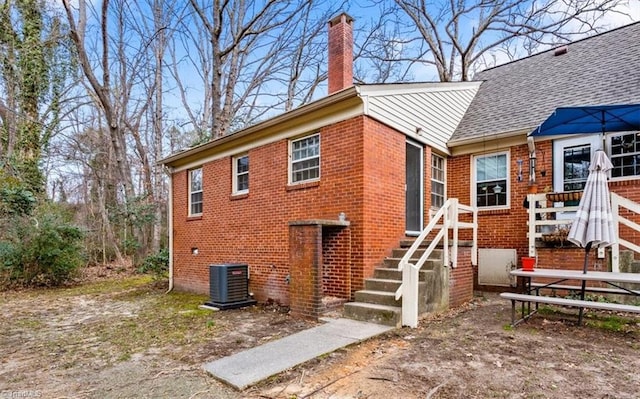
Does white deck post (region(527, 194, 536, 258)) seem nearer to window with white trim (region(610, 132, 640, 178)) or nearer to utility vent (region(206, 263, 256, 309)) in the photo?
window with white trim (region(610, 132, 640, 178))

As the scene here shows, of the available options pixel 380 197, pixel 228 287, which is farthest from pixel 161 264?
pixel 380 197

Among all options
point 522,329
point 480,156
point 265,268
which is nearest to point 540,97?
point 480,156

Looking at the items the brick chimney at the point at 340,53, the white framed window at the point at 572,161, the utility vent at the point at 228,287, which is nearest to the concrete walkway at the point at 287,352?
the utility vent at the point at 228,287

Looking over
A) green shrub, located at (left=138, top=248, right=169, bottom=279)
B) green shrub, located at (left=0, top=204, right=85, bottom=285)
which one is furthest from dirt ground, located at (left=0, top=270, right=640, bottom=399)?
green shrub, located at (left=0, top=204, right=85, bottom=285)

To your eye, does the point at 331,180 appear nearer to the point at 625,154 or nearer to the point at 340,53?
the point at 340,53

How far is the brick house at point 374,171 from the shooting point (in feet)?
21.3

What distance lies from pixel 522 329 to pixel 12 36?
18.7 m

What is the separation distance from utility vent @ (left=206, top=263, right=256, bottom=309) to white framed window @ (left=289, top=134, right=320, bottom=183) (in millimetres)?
2218

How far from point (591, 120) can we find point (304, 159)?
5319 millimetres

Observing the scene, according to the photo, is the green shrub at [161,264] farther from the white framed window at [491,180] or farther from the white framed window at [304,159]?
the white framed window at [491,180]

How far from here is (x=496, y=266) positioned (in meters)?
8.16

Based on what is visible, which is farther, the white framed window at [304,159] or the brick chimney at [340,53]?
the brick chimney at [340,53]

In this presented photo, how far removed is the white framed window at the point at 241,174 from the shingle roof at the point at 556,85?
16.1 ft

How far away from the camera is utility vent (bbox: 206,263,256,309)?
7590 mm
